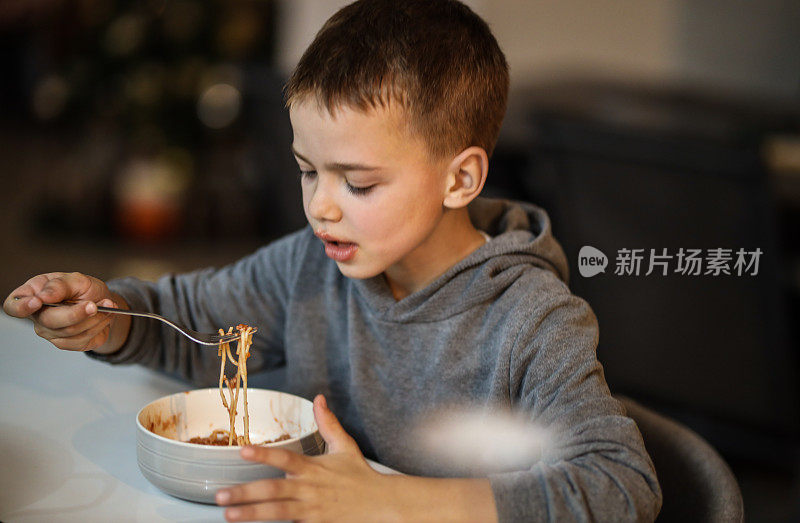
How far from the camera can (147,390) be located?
0.93 meters

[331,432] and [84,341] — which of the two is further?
[84,341]

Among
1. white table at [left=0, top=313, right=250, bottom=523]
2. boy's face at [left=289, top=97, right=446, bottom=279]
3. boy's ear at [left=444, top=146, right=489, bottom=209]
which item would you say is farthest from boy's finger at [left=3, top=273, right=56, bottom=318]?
boy's ear at [left=444, top=146, right=489, bottom=209]

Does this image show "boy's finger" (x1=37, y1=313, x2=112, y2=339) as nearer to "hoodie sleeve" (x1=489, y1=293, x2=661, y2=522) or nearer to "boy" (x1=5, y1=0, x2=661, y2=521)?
"boy" (x1=5, y1=0, x2=661, y2=521)

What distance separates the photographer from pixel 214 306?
990mm

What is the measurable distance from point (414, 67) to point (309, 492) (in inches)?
14.7

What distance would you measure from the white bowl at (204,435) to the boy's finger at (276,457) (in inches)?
1.7

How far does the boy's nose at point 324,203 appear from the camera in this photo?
2.49 feet

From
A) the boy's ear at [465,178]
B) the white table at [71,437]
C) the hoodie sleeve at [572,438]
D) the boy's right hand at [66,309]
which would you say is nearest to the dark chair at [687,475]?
the hoodie sleeve at [572,438]

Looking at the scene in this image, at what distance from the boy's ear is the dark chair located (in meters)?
0.23

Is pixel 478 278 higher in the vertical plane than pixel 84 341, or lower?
higher

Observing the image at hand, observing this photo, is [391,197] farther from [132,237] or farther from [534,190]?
[132,237]

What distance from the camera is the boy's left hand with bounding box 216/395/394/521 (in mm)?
596

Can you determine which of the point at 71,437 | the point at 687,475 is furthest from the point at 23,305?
the point at 687,475

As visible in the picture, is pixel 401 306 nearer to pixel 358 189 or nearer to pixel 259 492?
pixel 358 189
